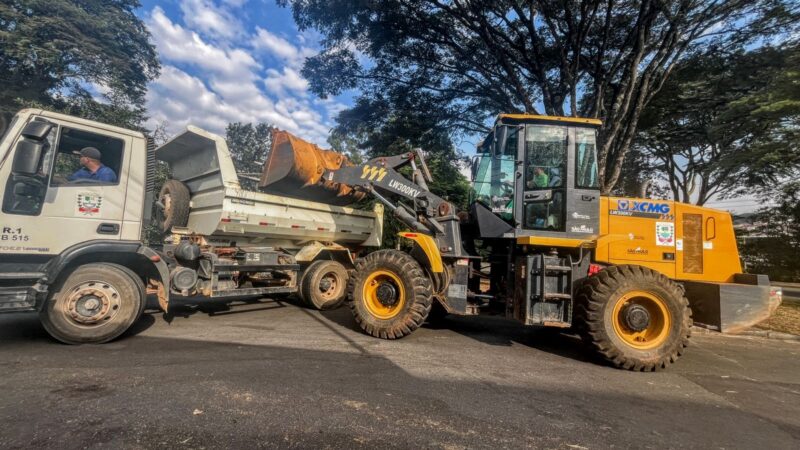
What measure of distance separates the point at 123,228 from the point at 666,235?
7.30m

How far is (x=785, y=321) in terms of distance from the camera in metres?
Answer: 8.43

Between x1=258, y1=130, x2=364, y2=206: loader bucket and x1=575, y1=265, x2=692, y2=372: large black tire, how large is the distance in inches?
188

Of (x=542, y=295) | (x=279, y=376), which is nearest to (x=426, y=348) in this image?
(x=542, y=295)

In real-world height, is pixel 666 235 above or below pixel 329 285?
above

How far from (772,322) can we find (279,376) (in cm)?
998

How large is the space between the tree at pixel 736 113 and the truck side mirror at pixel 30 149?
521 inches

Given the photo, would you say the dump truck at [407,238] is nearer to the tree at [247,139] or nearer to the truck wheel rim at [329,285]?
the truck wheel rim at [329,285]

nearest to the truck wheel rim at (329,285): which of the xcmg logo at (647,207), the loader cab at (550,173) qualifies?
the loader cab at (550,173)

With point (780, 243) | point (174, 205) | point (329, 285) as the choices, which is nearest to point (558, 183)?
point (329, 285)

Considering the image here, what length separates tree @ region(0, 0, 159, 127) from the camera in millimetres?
15461

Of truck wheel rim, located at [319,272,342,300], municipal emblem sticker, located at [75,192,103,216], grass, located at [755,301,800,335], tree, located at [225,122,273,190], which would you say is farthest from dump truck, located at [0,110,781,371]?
tree, located at [225,122,273,190]

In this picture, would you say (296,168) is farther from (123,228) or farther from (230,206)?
(123,228)

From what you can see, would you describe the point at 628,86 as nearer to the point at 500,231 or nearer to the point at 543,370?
the point at 500,231

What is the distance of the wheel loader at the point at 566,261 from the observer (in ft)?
16.5
